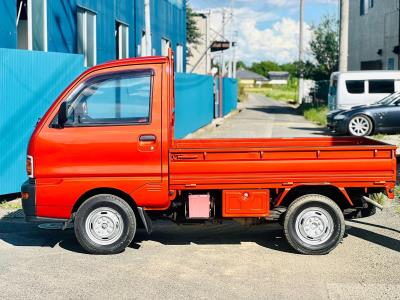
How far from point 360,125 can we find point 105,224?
14334 millimetres

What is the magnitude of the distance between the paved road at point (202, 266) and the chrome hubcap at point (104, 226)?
21 centimetres

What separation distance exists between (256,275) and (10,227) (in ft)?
12.3

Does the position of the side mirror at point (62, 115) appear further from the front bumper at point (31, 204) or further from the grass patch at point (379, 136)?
the grass patch at point (379, 136)

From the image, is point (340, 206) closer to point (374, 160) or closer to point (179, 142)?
point (374, 160)

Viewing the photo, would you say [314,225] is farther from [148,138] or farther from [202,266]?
[148,138]

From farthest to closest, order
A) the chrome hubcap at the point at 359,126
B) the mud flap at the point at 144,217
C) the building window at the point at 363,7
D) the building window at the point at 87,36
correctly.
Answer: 1. the building window at the point at 363,7
2. the chrome hubcap at the point at 359,126
3. the building window at the point at 87,36
4. the mud flap at the point at 144,217

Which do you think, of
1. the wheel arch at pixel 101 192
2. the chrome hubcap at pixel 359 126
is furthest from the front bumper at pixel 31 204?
the chrome hubcap at pixel 359 126

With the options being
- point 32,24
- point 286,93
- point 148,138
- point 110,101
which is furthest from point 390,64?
point 286,93

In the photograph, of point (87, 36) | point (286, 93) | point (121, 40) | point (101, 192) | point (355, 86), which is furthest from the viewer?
point (286, 93)

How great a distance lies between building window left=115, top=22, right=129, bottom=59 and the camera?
22.1 metres

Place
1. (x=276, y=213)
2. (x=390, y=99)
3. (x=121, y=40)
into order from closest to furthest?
1. (x=276, y=213)
2. (x=390, y=99)
3. (x=121, y=40)

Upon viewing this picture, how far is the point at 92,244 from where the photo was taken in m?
6.95

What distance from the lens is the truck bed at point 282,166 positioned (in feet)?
22.4

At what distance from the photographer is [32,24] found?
14281mm
